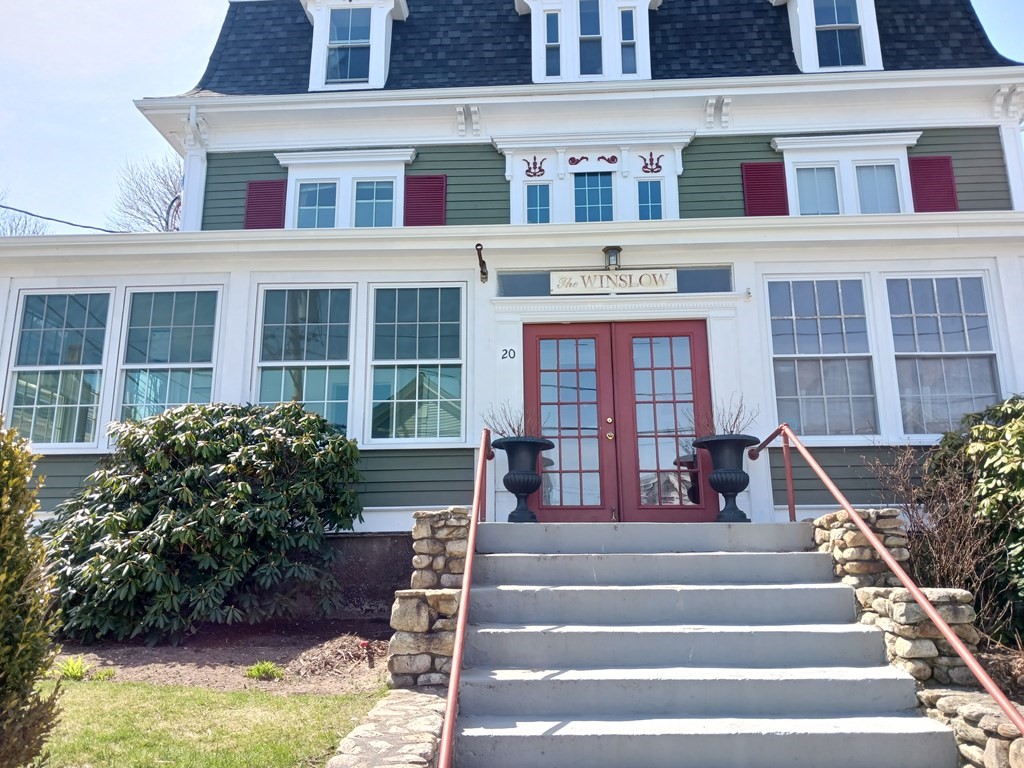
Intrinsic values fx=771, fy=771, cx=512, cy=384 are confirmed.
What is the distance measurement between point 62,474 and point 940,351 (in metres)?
8.91

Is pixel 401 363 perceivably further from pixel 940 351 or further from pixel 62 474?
pixel 940 351

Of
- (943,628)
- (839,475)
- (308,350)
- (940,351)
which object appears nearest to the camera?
(943,628)

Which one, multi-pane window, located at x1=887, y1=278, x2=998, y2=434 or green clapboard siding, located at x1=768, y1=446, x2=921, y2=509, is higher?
multi-pane window, located at x1=887, y1=278, x2=998, y2=434

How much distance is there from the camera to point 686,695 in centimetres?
412

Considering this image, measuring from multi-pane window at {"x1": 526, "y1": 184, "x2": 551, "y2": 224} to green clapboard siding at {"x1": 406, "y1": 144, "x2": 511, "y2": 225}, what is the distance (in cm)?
25

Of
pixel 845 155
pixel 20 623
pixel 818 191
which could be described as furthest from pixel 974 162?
pixel 20 623

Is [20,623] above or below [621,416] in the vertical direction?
below

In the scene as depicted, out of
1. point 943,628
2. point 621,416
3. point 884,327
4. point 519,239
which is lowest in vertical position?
point 943,628

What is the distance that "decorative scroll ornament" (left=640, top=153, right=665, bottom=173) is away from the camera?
912 cm

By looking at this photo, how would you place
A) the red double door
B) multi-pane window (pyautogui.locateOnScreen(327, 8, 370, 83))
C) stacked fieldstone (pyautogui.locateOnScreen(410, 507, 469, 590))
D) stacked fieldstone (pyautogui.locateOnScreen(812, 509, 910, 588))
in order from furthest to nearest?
multi-pane window (pyautogui.locateOnScreen(327, 8, 370, 83)) < the red double door < stacked fieldstone (pyautogui.locateOnScreen(410, 507, 469, 590)) < stacked fieldstone (pyautogui.locateOnScreen(812, 509, 910, 588))

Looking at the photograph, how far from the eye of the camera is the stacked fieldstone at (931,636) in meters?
4.23

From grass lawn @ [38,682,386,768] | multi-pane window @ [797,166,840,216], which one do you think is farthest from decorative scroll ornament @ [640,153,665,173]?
grass lawn @ [38,682,386,768]

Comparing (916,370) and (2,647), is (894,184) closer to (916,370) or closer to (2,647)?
(916,370)

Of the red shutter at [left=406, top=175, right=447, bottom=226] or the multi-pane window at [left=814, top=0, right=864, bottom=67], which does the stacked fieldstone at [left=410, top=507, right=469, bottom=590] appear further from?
the multi-pane window at [left=814, top=0, right=864, bottom=67]
